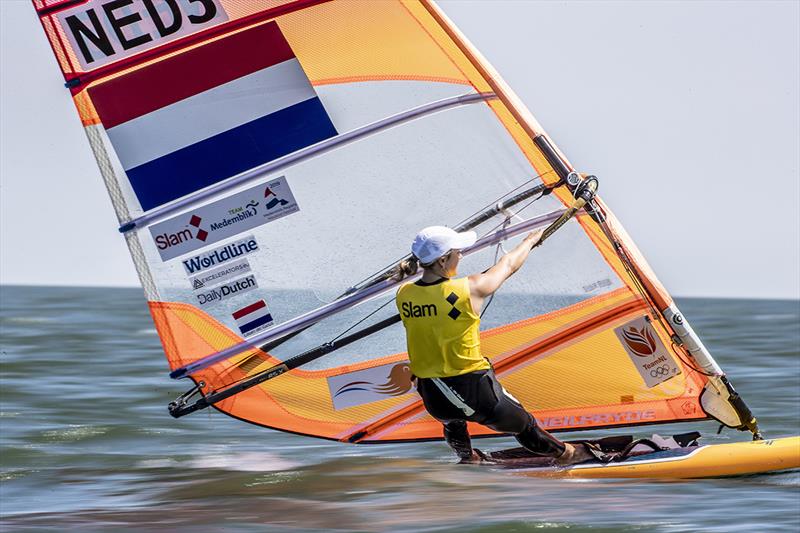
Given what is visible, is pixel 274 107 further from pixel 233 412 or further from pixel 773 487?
pixel 773 487

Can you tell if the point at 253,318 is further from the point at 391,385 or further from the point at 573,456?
the point at 573,456

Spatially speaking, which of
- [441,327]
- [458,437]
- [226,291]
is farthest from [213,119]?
[458,437]

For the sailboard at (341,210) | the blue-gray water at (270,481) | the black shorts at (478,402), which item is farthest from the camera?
the sailboard at (341,210)

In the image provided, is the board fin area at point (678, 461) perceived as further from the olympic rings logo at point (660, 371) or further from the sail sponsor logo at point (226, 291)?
the sail sponsor logo at point (226, 291)

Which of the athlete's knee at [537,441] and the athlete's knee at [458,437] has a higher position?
the athlete's knee at [458,437]

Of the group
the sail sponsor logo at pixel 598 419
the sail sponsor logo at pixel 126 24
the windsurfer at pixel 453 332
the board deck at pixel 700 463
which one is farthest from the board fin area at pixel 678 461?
the sail sponsor logo at pixel 126 24

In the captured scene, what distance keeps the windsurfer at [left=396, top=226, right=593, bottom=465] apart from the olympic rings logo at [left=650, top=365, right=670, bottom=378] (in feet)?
2.80

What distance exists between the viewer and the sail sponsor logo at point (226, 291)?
6.38 meters

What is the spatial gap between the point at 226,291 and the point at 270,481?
95cm

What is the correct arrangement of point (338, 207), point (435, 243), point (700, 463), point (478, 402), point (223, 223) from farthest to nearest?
point (338, 207) < point (223, 223) < point (700, 463) < point (478, 402) < point (435, 243)

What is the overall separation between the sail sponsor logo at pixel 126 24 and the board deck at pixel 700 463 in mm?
2619

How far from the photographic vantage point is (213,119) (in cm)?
620

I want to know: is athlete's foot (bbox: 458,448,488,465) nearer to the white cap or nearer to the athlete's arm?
the athlete's arm

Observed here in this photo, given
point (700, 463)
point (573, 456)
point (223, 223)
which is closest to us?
point (700, 463)
